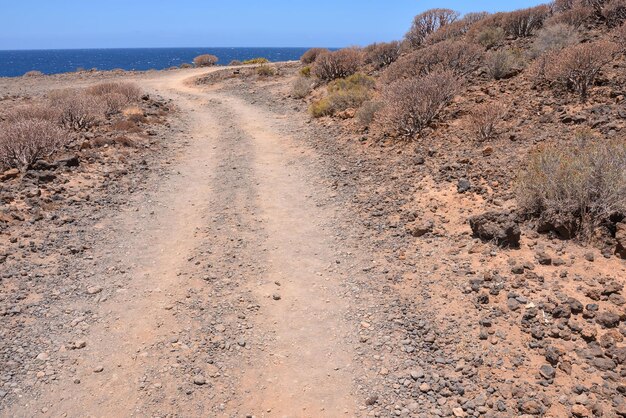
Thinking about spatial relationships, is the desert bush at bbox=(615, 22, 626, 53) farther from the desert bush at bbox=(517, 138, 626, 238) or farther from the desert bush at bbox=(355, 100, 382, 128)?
the desert bush at bbox=(517, 138, 626, 238)

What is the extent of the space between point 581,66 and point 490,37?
7534 mm

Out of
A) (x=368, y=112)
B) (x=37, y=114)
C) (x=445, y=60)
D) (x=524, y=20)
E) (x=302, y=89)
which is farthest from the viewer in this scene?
(x=302, y=89)

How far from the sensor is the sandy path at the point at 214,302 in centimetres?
391

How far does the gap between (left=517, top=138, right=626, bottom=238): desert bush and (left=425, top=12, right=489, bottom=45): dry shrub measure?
15.6 meters

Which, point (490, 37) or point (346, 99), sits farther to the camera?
point (490, 37)

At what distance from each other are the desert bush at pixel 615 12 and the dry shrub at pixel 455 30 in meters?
6.09

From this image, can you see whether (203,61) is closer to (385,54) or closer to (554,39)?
Result: (385,54)

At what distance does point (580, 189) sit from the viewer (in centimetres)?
532

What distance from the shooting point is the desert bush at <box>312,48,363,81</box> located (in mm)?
19734

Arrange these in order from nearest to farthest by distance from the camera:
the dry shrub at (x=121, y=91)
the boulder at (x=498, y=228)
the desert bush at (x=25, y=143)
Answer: the boulder at (x=498, y=228) < the desert bush at (x=25, y=143) < the dry shrub at (x=121, y=91)

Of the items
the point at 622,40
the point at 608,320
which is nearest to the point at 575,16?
the point at 622,40

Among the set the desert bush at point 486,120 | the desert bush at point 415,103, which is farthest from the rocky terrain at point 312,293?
the desert bush at point 415,103

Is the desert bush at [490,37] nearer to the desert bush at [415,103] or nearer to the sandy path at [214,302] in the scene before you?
the desert bush at [415,103]

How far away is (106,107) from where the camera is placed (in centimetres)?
1472
